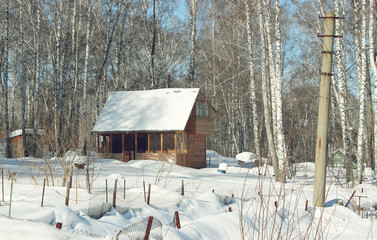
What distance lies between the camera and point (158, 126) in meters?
25.1

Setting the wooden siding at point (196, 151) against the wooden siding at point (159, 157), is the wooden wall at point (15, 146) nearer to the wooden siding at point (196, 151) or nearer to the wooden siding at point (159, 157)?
the wooden siding at point (159, 157)

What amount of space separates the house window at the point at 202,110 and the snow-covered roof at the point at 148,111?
0.92 meters

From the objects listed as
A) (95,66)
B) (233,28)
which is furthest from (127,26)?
(233,28)

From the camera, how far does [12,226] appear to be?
15.3ft

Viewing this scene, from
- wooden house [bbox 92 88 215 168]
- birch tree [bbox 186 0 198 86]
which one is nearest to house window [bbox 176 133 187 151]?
wooden house [bbox 92 88 215 168]

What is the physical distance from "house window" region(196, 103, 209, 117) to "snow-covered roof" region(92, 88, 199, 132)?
3.01 ft

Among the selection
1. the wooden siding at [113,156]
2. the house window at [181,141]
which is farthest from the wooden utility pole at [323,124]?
the wooden siding at [113,156]

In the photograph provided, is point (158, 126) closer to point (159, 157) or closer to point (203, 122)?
point (159, 157)

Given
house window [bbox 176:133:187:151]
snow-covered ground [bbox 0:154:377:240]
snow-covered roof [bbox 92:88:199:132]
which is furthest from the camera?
house window [bbox 176:133:187:151]

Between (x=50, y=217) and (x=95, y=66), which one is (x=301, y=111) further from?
(x=50, y=217)

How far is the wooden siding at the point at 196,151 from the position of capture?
84.5 ft

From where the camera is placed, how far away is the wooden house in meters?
25.1

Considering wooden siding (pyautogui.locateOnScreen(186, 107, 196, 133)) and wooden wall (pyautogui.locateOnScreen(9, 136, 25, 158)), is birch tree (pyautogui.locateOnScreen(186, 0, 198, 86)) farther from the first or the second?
wooden wall (pyautogui.locateOnScreen(9, 136, 25, 158))

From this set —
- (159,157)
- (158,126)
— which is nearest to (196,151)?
(159,157)
